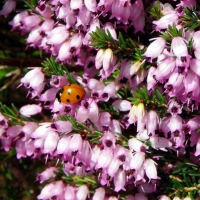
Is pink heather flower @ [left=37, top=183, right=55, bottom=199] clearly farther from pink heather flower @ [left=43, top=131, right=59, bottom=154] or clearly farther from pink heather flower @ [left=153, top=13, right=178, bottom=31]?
pink heather flower @ [left=153, top=13, right=178, bottom=31]

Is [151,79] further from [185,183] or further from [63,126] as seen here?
[185,183]

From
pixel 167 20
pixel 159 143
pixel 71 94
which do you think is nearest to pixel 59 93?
pixel 71 94

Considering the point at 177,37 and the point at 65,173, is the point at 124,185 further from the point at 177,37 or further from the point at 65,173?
the point at 177,37

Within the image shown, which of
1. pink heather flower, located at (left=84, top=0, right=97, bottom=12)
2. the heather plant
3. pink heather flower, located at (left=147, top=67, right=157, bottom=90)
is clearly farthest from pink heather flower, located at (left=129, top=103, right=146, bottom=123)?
pink heather flower, located at (left=84, top=0, right=97, bottom=12)

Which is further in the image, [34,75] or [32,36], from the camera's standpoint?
[32,36]

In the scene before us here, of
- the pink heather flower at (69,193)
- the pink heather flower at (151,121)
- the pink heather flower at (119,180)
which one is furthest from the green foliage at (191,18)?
the pink heather flower at (69,193)

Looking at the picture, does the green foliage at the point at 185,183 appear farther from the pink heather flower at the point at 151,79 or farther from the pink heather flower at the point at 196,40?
the pink heather flower at the point at 196,40

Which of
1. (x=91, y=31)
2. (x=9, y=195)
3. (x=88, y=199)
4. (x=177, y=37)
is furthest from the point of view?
(x=9, y=195)

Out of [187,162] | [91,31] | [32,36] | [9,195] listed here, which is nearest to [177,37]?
[91,31]
